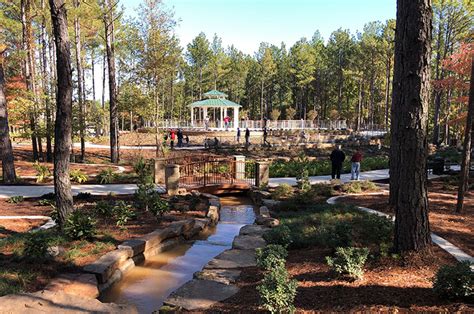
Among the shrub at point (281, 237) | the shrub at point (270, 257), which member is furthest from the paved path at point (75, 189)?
the shrub at point (270, 257)

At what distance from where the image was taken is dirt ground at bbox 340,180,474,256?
24.4 ft

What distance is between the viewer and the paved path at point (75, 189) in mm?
12719

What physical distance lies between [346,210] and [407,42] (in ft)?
17.4

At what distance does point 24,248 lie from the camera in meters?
6.52

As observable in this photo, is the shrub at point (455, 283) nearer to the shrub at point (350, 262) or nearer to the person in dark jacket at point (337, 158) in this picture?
the shrub at point (350, 262)

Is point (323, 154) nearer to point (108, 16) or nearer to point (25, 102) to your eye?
point (108, 16)

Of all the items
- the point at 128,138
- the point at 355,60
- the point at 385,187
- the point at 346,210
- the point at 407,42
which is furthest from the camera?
the point at 355,60

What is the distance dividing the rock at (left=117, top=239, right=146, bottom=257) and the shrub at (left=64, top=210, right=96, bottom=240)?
A: 757 millimetres

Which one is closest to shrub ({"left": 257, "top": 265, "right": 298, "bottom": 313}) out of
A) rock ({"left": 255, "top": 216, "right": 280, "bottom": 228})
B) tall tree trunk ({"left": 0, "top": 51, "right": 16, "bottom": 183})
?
rock ({"left": 255, "top": 216, "right": 280, "bottom": 228})

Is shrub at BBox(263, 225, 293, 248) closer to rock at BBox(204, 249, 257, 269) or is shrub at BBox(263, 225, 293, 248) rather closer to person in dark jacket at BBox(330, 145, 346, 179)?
rock at BBox(204, 249, 257, 269)

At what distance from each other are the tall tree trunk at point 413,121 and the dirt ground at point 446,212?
6.42 feet

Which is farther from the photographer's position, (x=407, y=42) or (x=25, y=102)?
(x=25, y=102)

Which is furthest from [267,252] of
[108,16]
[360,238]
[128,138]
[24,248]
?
[128,138]

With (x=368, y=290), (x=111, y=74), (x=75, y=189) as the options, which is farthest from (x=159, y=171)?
(x=368, y=290)
